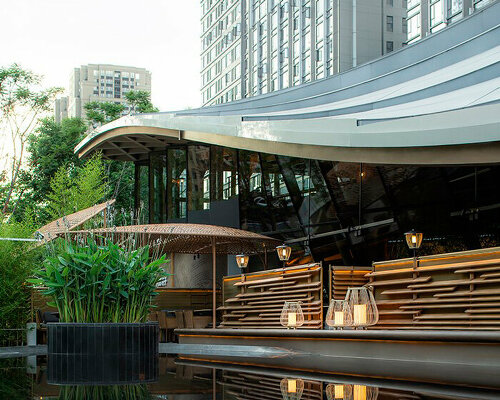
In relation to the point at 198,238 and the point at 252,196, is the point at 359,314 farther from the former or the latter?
the point at 252,196

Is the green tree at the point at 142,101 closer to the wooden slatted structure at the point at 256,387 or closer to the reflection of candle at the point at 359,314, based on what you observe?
the reflection of candle at the point at 359,314

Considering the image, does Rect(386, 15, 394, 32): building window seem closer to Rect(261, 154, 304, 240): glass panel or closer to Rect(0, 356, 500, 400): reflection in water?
Rect(261, 154, 304, 240): glass panel

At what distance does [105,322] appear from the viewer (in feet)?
34.3

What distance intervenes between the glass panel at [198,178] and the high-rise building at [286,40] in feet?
96.1

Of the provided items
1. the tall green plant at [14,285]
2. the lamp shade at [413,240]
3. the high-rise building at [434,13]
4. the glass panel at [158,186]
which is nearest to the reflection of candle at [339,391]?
the lamp shade at [413,240]

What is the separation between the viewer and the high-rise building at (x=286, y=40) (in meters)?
52.6

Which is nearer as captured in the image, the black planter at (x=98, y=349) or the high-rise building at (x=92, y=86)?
the black planter at (x=98, y=349)

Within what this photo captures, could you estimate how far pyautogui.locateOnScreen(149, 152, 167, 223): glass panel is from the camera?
26422mm

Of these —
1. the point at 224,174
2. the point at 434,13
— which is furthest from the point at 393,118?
the point at 434,13

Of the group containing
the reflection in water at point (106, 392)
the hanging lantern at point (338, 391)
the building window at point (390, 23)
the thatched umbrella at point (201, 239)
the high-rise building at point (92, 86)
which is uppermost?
the high-rise building at point (92, 86)

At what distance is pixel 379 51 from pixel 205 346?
135 feet

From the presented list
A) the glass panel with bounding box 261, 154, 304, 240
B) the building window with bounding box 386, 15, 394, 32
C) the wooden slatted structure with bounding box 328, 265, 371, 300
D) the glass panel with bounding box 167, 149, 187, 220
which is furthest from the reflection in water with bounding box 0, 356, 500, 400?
the building window with bounding box 386, 15, 394, 32

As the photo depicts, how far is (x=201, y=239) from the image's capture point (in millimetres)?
18141

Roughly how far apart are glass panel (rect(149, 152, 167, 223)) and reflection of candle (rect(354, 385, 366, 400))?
1920 cm
